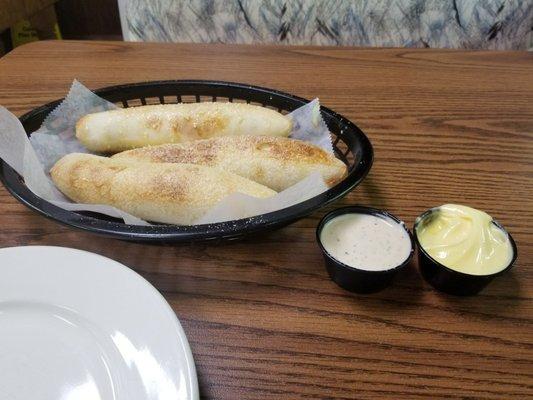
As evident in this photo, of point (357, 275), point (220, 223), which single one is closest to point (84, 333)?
point (220, 223)

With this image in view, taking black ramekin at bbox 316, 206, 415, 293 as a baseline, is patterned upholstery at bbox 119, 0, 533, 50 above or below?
above

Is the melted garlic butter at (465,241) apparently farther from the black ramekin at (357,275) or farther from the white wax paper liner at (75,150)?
the white wax paper liner at (75,150)

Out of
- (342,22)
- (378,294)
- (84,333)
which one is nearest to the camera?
(84,333)

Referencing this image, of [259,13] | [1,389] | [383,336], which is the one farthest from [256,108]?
[259,13]

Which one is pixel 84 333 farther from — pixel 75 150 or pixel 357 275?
pixel 75 150

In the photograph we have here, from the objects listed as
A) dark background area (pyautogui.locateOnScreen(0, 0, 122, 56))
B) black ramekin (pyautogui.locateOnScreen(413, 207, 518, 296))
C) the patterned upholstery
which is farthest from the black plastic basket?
dark background area (pyautogui.locateOnScreen(0, 0, 122, 56))

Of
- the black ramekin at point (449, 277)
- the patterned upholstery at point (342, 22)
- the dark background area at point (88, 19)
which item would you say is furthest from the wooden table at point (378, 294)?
the dark background area at point (88, 19)

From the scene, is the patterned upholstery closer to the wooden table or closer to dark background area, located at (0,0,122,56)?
the wooden table
